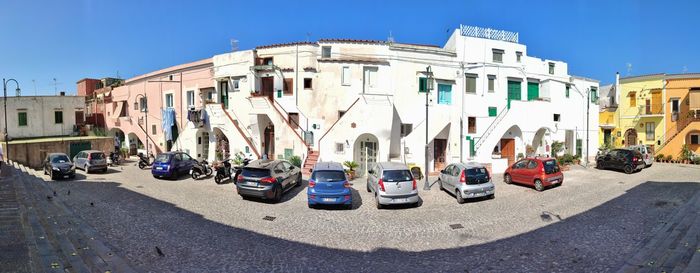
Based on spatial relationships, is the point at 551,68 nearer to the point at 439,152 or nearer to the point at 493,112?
the point at 493,112

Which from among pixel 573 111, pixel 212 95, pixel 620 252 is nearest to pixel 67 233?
pixel 620 252

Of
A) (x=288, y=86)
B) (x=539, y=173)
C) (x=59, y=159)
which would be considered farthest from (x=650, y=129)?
(x=59, y=159)

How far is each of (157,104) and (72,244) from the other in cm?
2594

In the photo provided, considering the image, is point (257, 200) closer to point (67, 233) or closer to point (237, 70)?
point (67, 233)

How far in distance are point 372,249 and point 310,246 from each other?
1.62 m

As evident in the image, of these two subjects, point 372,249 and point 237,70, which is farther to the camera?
point 237,70

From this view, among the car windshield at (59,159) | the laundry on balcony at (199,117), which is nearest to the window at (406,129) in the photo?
the laundry on balcony at (199,117)

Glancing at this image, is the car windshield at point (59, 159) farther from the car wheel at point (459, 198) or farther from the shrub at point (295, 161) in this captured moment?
the car wheel at point (459, 198)

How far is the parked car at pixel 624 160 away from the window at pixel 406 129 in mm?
13717

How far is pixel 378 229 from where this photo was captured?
33.7ft

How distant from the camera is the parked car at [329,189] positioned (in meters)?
12.5

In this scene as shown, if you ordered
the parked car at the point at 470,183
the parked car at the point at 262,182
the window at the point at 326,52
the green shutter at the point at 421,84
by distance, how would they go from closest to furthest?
the parked car at the point at 262,182 < the parked car at the point at 470,183 < the green shutter at the point at 421,84 < the window at the point at 326,52

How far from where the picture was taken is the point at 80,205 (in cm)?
1243

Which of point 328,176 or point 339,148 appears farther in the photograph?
point 339,148
